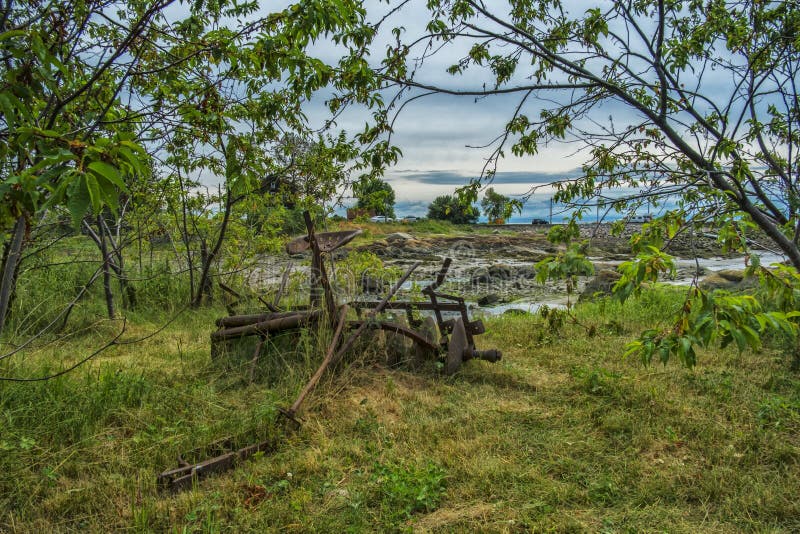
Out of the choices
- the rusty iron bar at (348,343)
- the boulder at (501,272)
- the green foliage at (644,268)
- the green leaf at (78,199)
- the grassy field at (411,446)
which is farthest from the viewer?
the boulder at (501,272)

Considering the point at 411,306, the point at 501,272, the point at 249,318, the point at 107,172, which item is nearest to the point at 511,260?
the point at 501,272

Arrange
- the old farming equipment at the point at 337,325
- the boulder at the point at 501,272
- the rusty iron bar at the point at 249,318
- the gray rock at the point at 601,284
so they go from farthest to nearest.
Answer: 1. the boulder at the point at 501,272
2. the gray rock at the point at 601,284
3. the rusty iron bar at the point at 249,318
4. the old farming equipment at the point at 337,325

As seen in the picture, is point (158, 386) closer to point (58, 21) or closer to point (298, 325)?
point (298, 325)

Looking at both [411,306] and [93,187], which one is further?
[411,306]

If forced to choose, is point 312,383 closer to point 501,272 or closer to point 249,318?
point 249,318

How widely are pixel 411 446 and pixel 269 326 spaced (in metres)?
1.85

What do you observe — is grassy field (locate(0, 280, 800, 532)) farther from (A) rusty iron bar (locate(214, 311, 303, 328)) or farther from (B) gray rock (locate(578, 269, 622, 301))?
(B) gray rock (locate(578, 269, 622, 301))

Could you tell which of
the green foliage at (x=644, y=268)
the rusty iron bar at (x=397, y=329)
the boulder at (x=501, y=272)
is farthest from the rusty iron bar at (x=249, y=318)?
the boulder at (x=501, y=272)

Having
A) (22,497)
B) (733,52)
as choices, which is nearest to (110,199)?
(22,497)

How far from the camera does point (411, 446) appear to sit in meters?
3.38

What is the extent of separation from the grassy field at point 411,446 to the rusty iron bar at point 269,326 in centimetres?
26

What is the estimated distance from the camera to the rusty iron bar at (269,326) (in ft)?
14.7

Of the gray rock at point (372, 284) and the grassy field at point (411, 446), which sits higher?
the gray rock at point (372, 284)

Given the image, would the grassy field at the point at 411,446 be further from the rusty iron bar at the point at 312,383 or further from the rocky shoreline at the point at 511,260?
the rocky shoreline at the point at 511,260
